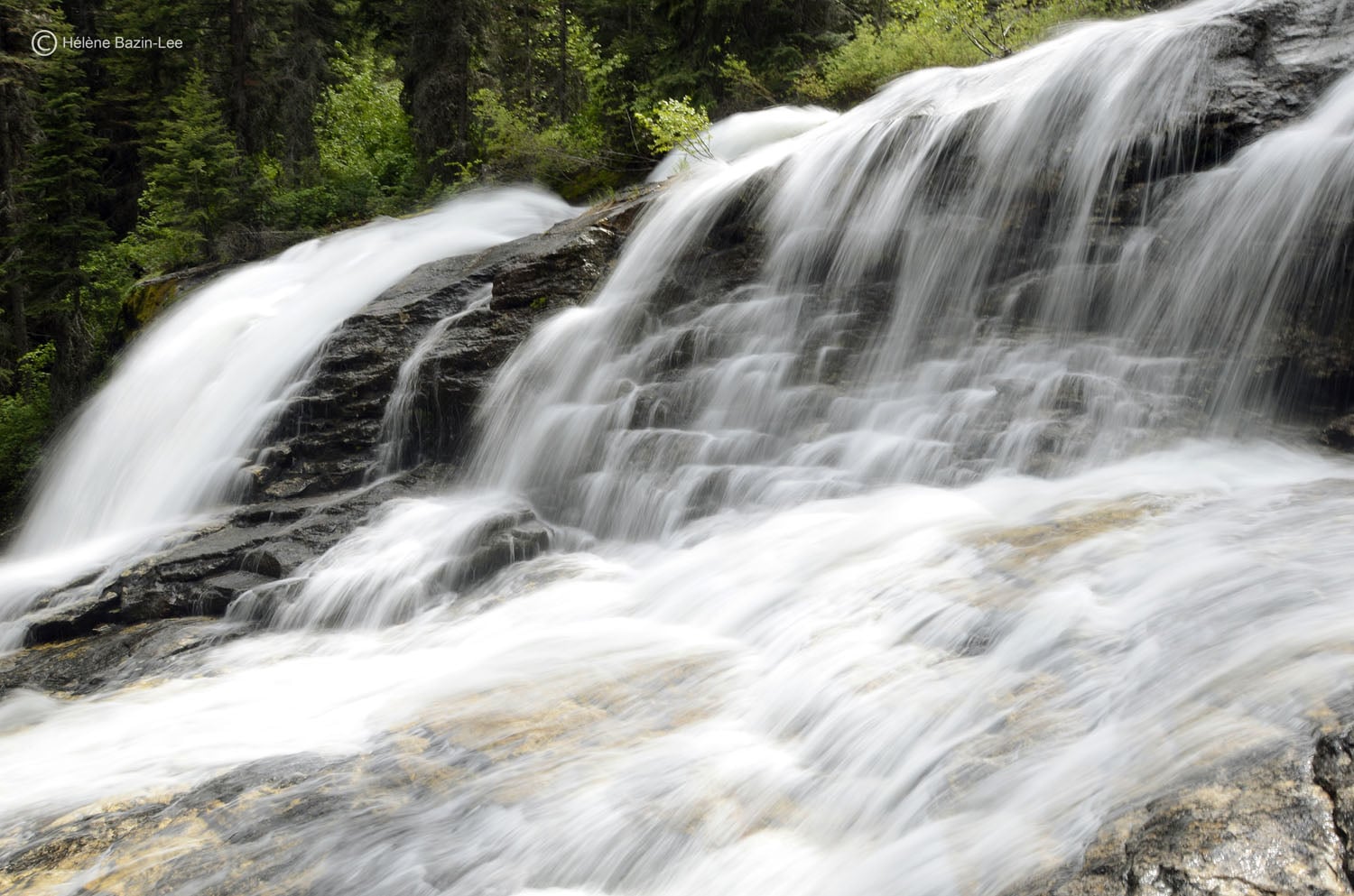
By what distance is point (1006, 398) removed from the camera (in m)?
Result: 6.11

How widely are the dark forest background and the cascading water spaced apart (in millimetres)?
4843

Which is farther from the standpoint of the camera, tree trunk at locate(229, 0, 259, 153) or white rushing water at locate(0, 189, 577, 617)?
tree trunk at locate(229, 0, 259, 153)

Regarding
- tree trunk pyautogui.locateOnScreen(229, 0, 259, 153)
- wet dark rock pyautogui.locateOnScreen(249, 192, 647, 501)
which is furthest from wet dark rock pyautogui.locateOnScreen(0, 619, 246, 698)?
tree trunk pyautogui.locateOnScreen(229, 0, 259, 153)

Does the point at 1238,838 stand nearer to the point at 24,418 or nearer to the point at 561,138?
the point at 561,138

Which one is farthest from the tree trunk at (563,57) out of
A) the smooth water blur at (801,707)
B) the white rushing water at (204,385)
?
the smooth water blur at (801,707)

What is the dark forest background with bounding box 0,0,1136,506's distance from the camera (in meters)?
14.8

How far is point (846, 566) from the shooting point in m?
4.77

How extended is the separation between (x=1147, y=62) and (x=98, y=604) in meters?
7.86

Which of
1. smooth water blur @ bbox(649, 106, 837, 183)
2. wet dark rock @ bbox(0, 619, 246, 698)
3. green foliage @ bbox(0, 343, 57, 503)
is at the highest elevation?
smooth water blur @ bbox(649, 106, 837, 183)

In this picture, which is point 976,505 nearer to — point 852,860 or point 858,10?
point 852,860

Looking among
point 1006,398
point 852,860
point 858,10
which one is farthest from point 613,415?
point 858,10

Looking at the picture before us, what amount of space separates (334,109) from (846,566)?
23876 millimetres

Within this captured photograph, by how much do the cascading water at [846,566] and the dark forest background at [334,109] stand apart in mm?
4843

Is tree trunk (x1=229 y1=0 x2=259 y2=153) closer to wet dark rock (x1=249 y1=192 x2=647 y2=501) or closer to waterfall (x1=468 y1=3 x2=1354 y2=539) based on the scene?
wet dark rock (x1=249 y1=192 x2=647 y2=501)
